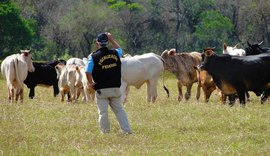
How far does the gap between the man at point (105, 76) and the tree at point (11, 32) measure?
52.8m

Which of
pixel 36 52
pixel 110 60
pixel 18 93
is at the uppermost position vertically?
pixel 110 60

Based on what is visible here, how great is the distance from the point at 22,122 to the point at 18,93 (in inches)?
264

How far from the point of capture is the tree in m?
64.2

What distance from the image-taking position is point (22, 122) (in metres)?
13.3

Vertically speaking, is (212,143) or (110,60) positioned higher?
(110,60)

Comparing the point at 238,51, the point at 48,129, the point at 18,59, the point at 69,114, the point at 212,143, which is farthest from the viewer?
the point at 238,51

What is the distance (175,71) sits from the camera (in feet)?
68.0

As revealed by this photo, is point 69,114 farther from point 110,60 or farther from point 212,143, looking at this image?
point 212,143

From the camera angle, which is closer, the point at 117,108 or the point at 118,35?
the point at 117,108

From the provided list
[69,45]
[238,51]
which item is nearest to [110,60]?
[238,51]

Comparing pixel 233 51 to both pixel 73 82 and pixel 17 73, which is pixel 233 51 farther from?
pixel 17 73

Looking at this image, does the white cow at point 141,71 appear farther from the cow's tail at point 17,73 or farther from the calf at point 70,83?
the cow's tail at point 17,73

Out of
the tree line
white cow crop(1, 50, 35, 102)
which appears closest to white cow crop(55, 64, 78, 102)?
white cow crop(1, 50, 35, 102)

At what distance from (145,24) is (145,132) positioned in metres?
66.3
